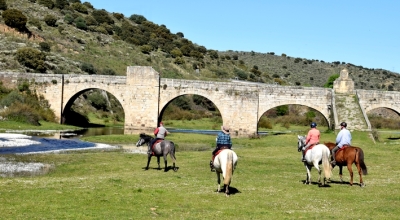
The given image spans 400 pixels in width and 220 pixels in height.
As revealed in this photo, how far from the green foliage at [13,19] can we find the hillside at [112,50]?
1.89ft

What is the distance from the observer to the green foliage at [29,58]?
66.8 metres

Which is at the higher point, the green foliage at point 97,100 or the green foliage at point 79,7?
the green foliage at point 79,7

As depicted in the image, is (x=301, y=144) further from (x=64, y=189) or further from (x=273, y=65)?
(x=273, y=65)

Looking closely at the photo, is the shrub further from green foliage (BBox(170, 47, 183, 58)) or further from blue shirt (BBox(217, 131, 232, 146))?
blue shirt (BBox(217, 131, 232, 146))

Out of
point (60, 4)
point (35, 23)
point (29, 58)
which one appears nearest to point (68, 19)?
point (60, 4)

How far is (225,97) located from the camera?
5334 cm

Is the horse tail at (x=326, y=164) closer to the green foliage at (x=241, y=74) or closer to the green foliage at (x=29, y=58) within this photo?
the green foliage at (x=29, y=58)

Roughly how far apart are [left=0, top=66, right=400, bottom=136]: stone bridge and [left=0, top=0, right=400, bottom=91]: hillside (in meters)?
19.3

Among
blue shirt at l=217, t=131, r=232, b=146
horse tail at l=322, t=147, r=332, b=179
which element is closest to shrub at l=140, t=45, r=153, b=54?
horse tail at l=322, t=147, r=332, b=179

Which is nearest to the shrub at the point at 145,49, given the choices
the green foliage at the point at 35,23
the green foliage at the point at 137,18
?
the green foliage at the point at 35,23

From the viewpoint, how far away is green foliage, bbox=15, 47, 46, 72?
6675cm

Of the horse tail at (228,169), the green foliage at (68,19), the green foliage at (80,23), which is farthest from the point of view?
the green foliage at (68,19)

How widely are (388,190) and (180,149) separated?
69.7ft

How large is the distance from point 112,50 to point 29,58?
25.4 meters
